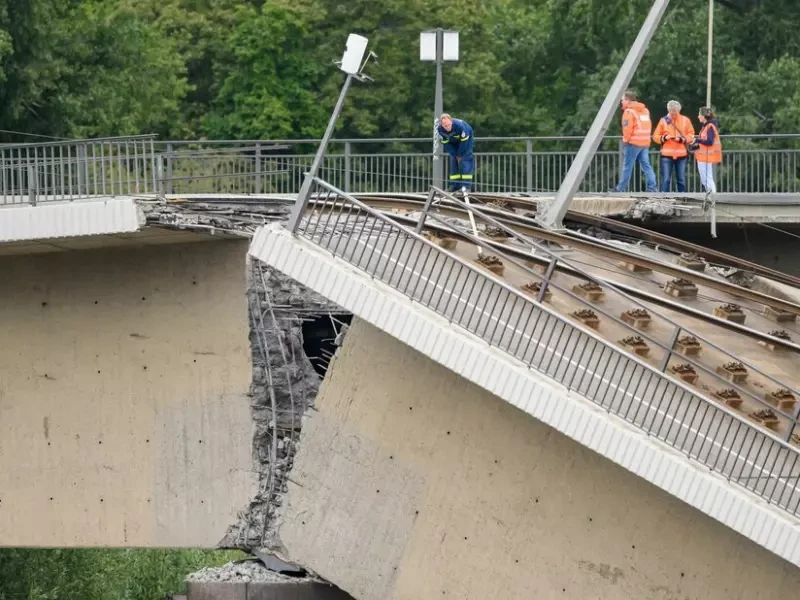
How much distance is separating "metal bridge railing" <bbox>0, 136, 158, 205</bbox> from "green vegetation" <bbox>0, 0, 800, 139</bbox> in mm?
28368

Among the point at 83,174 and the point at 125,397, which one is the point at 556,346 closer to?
the point at 125,397

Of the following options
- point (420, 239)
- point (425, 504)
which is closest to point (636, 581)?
point (425, 504)

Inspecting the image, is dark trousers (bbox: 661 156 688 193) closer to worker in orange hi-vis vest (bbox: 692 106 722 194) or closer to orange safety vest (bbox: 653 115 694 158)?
orange safety vest (bbox: 653 115 694 158)

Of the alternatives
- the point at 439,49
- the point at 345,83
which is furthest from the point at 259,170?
the point at 345,83

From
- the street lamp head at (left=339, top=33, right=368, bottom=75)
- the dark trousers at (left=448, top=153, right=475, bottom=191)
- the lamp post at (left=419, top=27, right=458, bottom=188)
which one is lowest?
the dark trousers at (left=448, top=153, right=475, bottom=191)

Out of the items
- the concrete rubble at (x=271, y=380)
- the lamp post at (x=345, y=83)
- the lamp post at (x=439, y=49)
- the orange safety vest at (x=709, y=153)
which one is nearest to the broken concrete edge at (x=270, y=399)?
the concrete rubble at (x=271, y=380)

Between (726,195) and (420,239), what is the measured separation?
32.9 ft

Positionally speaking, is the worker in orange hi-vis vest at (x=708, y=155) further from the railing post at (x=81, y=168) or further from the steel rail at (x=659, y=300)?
the railing post at (x=81, y=168)

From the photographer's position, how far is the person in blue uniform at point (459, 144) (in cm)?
2462

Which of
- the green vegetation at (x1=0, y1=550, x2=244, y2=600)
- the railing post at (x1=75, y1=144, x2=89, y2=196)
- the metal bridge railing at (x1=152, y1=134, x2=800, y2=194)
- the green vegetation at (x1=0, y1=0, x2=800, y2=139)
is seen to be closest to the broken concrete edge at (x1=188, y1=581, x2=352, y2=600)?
the railing post at (x1=75, y1=144, x2=89, y2=196)

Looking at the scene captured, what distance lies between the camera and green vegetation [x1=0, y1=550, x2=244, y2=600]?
27.9 metres

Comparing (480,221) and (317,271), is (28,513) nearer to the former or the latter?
(317,271)

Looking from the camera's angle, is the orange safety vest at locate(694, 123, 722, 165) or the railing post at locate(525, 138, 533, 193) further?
the railing post at locate(525, 138, 533, 193)

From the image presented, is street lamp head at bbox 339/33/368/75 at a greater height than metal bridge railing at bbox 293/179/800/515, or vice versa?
street lamp head at bbox 339/33/368/75
